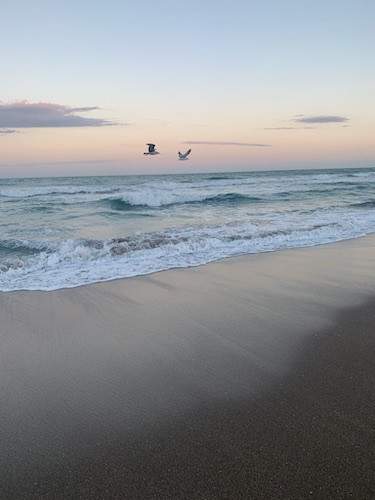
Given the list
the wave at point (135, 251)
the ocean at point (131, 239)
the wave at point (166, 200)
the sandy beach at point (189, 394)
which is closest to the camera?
the sandy beach at point (189, 394)

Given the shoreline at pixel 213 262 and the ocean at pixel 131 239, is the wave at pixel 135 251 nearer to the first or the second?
the ocean at pixel 131 239

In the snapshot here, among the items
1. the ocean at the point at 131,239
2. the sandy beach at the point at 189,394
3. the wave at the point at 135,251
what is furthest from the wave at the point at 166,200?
the sandy beach at the point at 189,394

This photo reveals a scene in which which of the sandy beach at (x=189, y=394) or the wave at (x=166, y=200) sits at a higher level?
the wave at (x=166, y=200)

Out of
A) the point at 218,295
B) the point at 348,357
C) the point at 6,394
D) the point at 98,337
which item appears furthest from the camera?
the point at 218,295

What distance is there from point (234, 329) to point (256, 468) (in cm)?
225

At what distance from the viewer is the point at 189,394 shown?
11.0ft

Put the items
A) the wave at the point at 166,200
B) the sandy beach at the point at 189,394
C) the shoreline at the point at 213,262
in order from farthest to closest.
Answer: the wave at the point at 166,200, the shoreline at the point at 213,262, the sandy beach at the point at 189,394

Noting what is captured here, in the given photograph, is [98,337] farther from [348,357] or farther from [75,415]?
[348,357]

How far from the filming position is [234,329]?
4.68 meters

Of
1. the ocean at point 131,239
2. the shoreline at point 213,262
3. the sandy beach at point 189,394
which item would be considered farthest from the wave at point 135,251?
the sandy beach at point 189,394

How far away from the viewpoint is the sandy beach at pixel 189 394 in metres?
2.43

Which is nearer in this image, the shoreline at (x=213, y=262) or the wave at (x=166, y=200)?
the shoreline at (x=213, y=262)

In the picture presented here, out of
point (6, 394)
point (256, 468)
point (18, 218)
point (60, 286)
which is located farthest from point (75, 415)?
point (18, 218)

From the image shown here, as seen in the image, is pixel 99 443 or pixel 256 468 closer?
pixel 256 468
